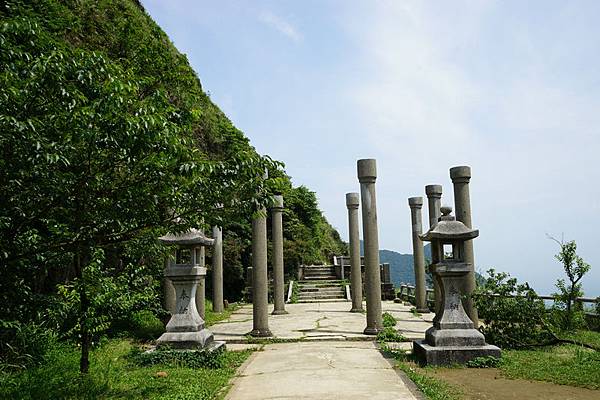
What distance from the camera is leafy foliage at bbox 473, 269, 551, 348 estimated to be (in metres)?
→ 10.1

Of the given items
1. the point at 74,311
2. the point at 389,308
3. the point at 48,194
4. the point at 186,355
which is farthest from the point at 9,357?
the point at 389,308

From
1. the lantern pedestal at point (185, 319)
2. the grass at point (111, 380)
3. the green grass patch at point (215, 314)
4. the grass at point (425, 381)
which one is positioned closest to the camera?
the grass at point (111, 380)

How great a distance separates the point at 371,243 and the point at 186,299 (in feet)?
16.4

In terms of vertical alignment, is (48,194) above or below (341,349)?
above

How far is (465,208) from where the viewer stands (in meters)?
11.7

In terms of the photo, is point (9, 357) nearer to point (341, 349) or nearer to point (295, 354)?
point (295, 354)

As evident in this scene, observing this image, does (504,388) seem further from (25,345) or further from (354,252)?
(354,252)

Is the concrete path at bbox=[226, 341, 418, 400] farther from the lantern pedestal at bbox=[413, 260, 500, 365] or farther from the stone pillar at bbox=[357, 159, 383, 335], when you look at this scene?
the stone pillar at bbox=[357, 159, 383, 335]

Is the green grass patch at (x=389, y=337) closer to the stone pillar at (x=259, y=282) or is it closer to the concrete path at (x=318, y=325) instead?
the concrete path at (x=318, y=325)

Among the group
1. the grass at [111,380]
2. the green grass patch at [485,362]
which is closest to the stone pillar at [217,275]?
the grass at [111,380]

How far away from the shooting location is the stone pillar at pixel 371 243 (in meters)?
11.9

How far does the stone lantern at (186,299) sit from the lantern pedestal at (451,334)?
4.08 m

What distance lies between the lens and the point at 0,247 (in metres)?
5.30

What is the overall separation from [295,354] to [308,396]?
11.1 feet
